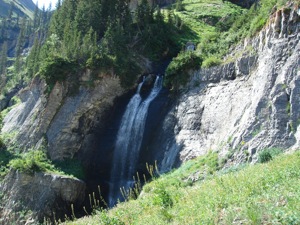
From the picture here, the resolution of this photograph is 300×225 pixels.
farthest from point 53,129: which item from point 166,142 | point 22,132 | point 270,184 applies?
point 270,184

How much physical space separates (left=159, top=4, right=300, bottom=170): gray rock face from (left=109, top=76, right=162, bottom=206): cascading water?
2.72m

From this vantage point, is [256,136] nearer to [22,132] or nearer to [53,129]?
[53,129]

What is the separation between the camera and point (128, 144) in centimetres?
3038

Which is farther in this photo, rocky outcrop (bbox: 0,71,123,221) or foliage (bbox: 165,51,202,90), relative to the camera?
foliage (bbox: 165,51,202,90)

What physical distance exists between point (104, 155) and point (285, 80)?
17.0 m

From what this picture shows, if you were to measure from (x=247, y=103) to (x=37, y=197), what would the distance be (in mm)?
16672

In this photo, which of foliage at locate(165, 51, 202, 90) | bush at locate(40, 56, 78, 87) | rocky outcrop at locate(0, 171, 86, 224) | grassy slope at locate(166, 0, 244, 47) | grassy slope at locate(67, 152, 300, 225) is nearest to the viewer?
grassy slope at locate(67, 152, 300, 225)

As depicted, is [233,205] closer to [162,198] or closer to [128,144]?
[162,198]

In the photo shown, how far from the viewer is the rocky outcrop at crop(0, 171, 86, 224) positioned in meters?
26.6

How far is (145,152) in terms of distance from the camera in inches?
1141

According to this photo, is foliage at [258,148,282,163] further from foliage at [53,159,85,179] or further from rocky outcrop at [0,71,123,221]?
foliage at [53,159,85,179]

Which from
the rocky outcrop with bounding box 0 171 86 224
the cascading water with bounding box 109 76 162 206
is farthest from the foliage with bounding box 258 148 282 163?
the rocky outcrop with bounding box 0 171 86 224

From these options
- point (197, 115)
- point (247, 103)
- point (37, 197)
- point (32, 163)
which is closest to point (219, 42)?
point (197, 115)

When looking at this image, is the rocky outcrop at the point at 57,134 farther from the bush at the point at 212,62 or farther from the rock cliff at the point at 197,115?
the bush at the point at 212,62
